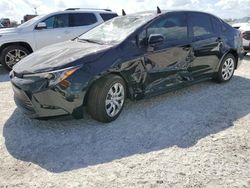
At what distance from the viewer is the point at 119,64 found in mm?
4105

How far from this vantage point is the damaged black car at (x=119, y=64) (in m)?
3.71

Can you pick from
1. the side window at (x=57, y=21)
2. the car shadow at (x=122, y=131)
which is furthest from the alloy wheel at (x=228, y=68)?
the side window at (x=57, y=21)

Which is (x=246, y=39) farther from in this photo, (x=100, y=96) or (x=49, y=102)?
(x=49, y=102)

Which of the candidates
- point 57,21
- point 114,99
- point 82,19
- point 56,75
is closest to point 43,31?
point 57,21

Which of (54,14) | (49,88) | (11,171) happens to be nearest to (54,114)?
(49,88)

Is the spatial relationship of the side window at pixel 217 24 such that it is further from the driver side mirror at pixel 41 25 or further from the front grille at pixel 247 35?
the driver side mirror at pixel 41 25

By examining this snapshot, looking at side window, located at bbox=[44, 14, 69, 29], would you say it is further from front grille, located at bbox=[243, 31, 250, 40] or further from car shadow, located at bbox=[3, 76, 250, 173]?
front grille, located at bbox=[243, 31, 250, 40]

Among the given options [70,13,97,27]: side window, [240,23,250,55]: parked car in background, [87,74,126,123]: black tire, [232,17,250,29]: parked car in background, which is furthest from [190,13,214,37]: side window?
[232,17,250,29]: parked car in background

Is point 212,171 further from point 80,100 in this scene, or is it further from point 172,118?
point 80,100

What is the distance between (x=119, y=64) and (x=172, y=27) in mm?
1441

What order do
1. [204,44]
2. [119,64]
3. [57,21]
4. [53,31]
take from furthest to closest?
[57,21], [53,31], [204,44], [119,64]

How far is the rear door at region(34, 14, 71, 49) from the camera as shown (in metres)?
8.22

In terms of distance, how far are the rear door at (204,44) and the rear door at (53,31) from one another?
439cm

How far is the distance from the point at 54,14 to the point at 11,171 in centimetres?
638
